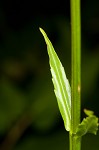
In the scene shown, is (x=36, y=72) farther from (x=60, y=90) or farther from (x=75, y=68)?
(x=75, y=68)

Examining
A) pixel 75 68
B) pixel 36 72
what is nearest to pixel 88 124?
pixel 75 68

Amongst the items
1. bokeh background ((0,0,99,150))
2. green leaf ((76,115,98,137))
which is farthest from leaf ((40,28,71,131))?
bokeh background ((0,0,99,150))

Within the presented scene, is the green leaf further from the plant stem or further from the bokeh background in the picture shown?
the bokeh background

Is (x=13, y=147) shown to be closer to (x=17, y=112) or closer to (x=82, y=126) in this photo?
(x=17, y=112)

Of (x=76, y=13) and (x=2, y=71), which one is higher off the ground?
(x=76, y=13)

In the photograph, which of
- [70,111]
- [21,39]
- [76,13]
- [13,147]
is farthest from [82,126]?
[21,39]

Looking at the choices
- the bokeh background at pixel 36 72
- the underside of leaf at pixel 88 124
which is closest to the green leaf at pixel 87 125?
the underside of leaf at pixel 88 124
